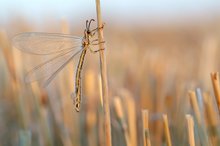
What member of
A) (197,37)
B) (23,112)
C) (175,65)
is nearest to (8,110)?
(23,112)

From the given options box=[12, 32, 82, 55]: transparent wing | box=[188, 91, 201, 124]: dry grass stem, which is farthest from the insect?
box=[188, 91, 201, 124]: dry grass stem

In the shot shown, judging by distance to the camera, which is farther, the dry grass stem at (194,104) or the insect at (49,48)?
the insect at (49,48)

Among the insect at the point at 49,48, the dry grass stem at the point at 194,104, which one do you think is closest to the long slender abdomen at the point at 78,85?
the insect at the point at 49,48

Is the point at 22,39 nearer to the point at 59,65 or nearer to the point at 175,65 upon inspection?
the point at 59,65

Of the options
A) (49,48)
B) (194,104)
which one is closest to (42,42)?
(49,48)

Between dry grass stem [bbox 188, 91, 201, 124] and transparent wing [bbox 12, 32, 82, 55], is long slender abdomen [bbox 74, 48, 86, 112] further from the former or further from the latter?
dry grass stem [bbox 188, 91, 201, 124]

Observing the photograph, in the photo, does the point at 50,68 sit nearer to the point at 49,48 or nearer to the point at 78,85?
the point at 49,48

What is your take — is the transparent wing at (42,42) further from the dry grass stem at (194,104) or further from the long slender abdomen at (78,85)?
the dry grass stem at (194,104)

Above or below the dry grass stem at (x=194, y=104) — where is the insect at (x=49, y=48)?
above
